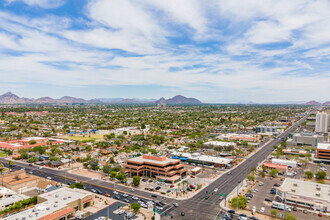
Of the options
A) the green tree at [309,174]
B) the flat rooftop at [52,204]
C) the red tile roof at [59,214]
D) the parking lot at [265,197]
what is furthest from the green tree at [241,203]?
the red tile roof at [59,214]

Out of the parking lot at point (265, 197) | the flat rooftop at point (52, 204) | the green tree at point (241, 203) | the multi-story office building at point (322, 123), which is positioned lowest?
the parking lot at point (265, 197)

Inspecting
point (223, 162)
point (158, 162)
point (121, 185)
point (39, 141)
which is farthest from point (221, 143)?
point (39, 141)

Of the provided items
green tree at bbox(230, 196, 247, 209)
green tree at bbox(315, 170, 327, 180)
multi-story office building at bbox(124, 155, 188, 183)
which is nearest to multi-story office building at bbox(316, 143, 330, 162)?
green tree at bbox(315, 170, 327, 180)

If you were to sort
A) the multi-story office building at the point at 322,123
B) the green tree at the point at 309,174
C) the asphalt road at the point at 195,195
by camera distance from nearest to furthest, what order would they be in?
the asphalt road at the point at 195,195, the green tree at the point at 309,174, the multi-story office building at the point at 322,123

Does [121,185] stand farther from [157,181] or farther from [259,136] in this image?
[259,136]

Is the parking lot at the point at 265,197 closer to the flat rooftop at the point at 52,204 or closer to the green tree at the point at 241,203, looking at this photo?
the green tree at the point at 241,203

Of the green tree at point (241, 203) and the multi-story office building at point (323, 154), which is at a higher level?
the multi-story office building at point (323, 154)

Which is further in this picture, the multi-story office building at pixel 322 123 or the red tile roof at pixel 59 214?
the multi-story office building at pixel 322 123
